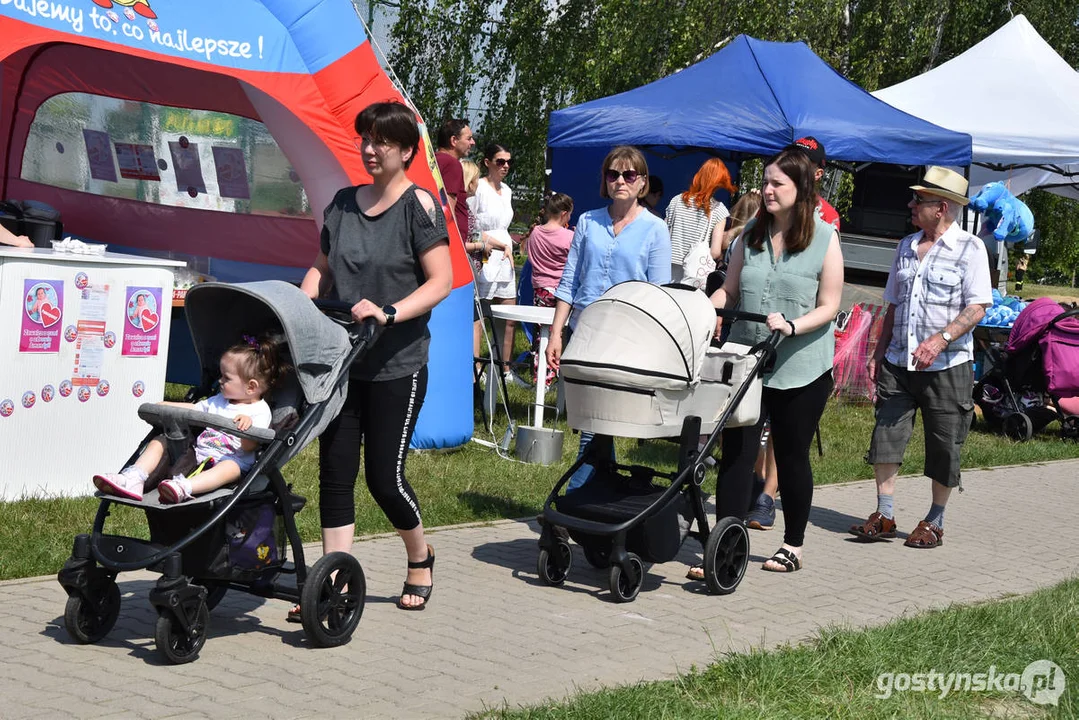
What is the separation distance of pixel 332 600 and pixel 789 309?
2.62 metres

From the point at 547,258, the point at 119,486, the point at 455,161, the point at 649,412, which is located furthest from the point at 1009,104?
the point at 119,486

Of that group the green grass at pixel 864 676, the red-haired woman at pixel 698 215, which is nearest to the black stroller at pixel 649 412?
the green grass at pixel 864 676

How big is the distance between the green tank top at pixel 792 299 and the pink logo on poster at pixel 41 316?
3.56m

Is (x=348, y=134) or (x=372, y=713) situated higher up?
(x=348, y=134)

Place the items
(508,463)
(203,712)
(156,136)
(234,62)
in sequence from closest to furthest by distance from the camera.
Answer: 1. (203,712)
2. (234,62)
3. (508,463)
4. (156,136)

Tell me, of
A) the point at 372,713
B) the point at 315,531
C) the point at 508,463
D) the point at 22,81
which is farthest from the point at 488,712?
the point at 22,81

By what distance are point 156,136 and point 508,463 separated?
4080 mm

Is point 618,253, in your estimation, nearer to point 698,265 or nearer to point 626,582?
point 626,582

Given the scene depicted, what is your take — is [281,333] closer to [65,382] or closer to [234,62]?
[65,382]

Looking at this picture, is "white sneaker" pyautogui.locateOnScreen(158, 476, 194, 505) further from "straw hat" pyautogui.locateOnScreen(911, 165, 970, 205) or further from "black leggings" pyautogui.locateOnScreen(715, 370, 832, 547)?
"straw hat" pyautogui.locateOnScreen(911, 165, 970, 205)

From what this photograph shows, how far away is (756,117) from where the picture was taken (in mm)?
12016

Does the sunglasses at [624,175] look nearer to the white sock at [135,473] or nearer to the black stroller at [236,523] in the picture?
the black stroller at [236,523]

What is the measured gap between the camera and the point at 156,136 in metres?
10.7

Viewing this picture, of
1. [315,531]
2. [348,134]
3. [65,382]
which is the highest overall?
[348,134]
